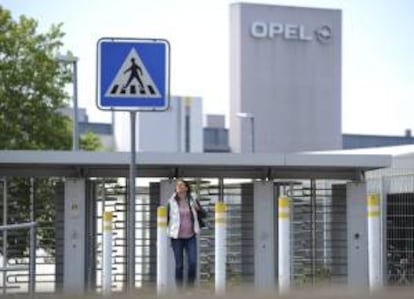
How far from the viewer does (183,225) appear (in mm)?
15812

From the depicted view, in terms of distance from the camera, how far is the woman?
51.9ft

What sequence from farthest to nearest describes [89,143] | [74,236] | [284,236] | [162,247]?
[89,143] < [74,236] < [284,236] < [162,247]

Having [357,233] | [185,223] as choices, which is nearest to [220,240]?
[185,223]

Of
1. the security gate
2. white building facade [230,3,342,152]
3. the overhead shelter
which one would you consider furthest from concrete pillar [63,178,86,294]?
white building facade [230,3,342,152]

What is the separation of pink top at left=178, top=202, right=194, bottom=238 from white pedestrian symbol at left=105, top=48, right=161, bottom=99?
4.72 m

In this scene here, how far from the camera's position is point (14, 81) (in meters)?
31.8

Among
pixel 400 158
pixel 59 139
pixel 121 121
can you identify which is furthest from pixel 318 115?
pixel 400 158

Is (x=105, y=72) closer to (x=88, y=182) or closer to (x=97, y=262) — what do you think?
(x=88, y=182)

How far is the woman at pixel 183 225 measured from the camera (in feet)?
51.9

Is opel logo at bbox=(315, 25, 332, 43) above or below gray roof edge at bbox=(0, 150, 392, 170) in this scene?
above

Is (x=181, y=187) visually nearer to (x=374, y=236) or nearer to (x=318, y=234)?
(x=374, y=236)

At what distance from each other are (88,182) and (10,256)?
6.93 ft

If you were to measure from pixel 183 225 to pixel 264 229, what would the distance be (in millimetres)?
3967

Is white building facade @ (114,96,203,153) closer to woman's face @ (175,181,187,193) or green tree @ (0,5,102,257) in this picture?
green tree @ (0,5,102,257)
